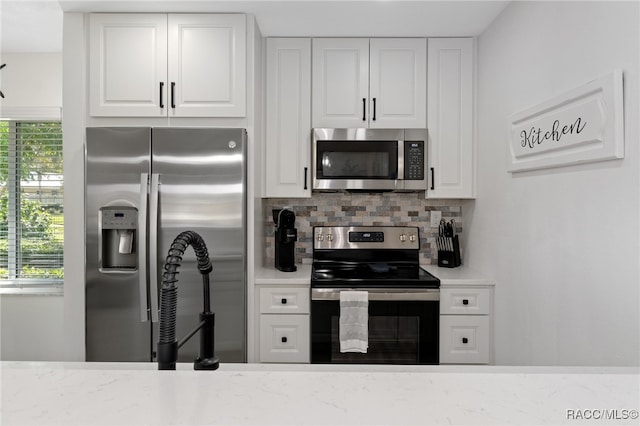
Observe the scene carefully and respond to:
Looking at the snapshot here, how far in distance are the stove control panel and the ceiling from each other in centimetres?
134

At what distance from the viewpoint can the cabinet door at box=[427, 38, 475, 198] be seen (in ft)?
9.00

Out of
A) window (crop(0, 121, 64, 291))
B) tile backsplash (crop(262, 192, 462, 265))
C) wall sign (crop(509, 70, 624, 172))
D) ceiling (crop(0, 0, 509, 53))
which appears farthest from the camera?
window (crop(0, 121, 64, 291))

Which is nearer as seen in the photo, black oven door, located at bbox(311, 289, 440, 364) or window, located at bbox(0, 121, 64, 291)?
black oven door, located at bbox(311, 289, 440, 364)

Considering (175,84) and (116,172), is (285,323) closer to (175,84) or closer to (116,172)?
(116,172)

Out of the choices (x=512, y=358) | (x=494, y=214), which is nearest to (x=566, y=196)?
(x=494, y=214)

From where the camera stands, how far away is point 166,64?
95.7 inches

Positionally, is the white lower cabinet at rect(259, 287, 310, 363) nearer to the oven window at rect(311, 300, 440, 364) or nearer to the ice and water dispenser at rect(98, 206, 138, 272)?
the oven window at rect(311, 300, 440, 364)

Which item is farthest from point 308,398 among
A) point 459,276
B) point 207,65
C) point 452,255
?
point 452,255

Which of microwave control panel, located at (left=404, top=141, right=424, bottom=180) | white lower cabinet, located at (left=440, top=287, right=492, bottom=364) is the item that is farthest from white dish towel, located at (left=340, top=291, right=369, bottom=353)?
microwave control panel, located at (left=404, top=141, right=424, bottom=180)

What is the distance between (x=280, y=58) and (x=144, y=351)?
2040 mm

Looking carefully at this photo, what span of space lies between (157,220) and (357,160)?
1321mm

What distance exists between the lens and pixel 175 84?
2.43 metres

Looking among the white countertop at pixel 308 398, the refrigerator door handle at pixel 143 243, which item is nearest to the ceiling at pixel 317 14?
the refrigerator door handle at pixel 143 243

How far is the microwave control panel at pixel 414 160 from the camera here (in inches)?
107
